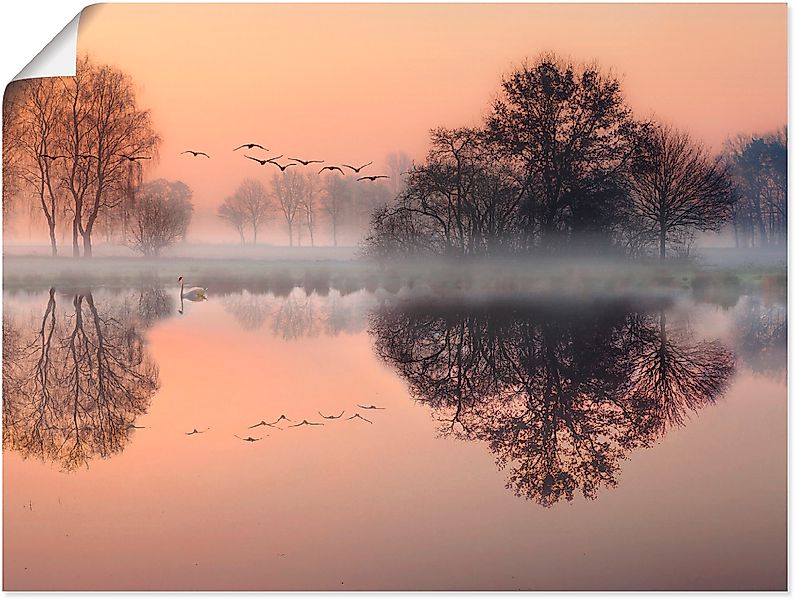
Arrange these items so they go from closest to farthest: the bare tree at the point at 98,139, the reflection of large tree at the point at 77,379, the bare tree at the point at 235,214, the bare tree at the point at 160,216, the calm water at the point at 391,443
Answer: the calm water at the point at 391,443, the reflection of large tree at the point at 77,379, the bare tree at the point at 98,139, the bare tree at the point at 160,216, the bare tree at the point at 235,214

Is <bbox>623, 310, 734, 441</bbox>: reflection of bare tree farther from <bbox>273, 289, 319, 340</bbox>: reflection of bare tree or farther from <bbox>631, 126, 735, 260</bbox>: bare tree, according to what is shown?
<bbox>273, 289, 319, 340</bbox>: reflection of bare tree

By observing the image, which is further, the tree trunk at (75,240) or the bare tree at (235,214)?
the bare tree at (235,214)

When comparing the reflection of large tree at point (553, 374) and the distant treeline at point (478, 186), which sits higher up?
the distant treeline at point (478, 186)

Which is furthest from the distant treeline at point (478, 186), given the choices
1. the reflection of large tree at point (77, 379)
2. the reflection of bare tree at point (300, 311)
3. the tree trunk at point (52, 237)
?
the reflection of large tree at point (77, 379)

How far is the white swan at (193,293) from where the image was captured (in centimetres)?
504

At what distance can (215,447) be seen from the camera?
190 inches

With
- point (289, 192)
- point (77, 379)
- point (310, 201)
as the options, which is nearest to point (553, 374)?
point (310, 201)

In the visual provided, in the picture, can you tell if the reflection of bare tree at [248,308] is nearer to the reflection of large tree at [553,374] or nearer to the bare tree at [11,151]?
the reflection of large tree at [553,374]

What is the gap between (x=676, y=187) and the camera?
5117 mm

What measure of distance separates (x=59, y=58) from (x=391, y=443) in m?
2.51

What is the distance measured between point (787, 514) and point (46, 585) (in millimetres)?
3519

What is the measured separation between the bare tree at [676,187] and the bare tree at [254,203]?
1.92 metres

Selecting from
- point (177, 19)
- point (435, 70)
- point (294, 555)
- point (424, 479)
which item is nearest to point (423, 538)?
point (424, 479)

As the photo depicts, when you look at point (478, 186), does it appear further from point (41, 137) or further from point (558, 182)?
point (41, 137)
